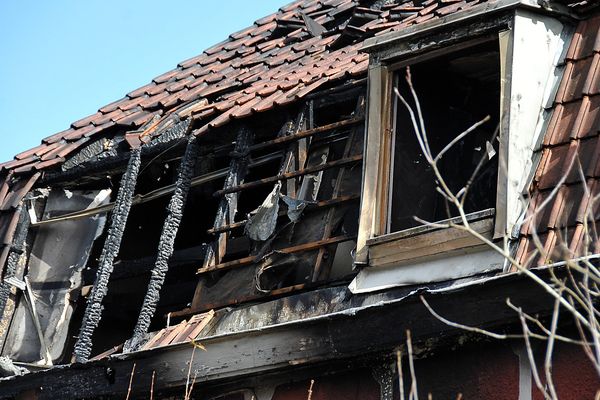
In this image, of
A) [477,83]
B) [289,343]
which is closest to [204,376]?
[289,343]

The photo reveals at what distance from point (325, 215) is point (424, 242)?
49.2 inches

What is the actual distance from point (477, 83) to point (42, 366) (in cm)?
393

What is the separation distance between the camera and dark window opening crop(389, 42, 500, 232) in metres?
8.20

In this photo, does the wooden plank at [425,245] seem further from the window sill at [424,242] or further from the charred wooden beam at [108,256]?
the charred wooden beam at [108,256]

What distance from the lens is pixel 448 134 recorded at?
8578 millimetres

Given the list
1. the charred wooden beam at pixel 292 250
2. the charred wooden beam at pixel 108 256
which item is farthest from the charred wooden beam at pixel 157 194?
the charred wooden beam at pixel 292 250

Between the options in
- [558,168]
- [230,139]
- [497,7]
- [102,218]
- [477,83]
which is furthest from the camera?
[102,218]

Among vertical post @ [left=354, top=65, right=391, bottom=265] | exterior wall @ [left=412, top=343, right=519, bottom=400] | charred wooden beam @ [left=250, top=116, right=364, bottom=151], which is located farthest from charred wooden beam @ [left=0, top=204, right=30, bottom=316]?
exterior wall @ [left=412, top=343, right=519, bottom=400]

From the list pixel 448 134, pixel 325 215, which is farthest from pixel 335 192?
pixel 448 134

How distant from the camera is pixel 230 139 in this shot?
386 inches

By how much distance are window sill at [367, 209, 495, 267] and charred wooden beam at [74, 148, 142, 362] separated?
251cm

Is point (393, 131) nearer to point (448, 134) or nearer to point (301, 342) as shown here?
point (448, 134)

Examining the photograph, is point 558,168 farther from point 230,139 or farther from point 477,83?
point 230,139

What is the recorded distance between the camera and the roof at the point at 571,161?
6.73 meters
